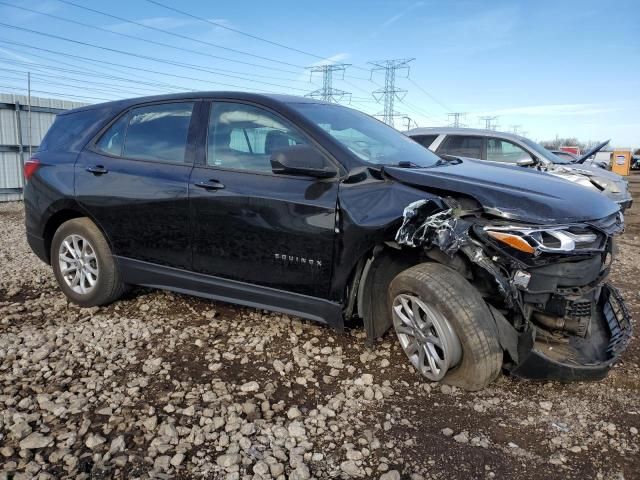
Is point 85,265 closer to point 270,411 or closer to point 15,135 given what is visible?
point 270,411

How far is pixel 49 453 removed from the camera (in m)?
2.33

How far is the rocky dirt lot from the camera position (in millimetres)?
2277

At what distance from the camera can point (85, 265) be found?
13.7ft

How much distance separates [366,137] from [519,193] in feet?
4.13

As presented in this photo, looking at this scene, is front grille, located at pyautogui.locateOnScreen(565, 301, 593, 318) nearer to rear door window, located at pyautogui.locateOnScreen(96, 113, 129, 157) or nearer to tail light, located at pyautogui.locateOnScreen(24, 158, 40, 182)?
rear door window, located at pyautogui.locateOnScreen(96, 113, 129, 157)

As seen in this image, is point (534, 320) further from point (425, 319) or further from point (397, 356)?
point (397, 356)

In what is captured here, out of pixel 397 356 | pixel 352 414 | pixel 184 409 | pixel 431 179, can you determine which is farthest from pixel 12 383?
pixel 431 179

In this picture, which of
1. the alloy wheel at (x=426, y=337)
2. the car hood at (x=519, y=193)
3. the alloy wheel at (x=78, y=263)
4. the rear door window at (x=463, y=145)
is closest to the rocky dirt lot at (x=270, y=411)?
the alloy wheel at (x=426, y=337)

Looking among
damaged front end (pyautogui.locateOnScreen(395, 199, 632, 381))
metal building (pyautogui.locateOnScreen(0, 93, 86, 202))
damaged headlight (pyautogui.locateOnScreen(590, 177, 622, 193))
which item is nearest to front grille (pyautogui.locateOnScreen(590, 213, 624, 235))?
damaged front end (pyautogui.locateOnScreen(395, 199, 632, 381))

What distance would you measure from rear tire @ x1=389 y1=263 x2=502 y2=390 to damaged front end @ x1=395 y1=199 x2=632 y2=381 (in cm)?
10

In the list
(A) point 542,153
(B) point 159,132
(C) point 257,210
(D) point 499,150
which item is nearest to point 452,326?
(C) point 257,210

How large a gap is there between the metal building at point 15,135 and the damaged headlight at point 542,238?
13.0 m

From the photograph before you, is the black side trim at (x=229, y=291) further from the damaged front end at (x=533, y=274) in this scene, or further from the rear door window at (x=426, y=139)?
the rear door window at (x=426, y=139)

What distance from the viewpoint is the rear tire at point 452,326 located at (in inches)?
107
